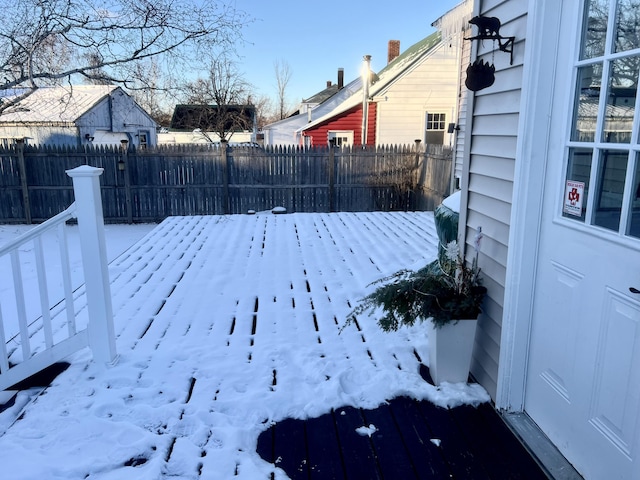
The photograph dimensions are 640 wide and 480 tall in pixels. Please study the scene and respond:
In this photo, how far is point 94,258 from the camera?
255 cm

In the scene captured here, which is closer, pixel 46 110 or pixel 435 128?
pixel 435 128

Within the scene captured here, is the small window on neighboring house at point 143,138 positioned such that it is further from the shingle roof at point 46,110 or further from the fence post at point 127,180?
the fence post at point 127,180

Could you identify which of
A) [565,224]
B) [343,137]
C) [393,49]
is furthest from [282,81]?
Answer: [565,224]

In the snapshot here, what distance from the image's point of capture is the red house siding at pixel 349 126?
542 inches

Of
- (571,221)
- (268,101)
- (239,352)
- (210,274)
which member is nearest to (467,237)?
(571,221)

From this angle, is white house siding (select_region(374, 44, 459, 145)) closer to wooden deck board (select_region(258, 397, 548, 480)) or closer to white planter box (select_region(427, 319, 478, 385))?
white planter box (select_region(427, 319, 478, 385))

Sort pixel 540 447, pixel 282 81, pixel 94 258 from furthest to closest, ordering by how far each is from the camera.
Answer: pixel 282 81 → pixel 94 258 → pixel 540 447

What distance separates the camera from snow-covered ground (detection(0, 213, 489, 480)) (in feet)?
6.43

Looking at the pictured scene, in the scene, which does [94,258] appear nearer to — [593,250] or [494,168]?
[494,168]

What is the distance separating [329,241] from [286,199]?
4046 millimetres

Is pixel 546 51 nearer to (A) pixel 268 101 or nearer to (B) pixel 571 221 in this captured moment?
(B) pixel 571 221

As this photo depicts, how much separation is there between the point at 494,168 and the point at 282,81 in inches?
1360

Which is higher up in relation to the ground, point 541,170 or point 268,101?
point 268,101

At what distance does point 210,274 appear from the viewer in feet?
14.9
